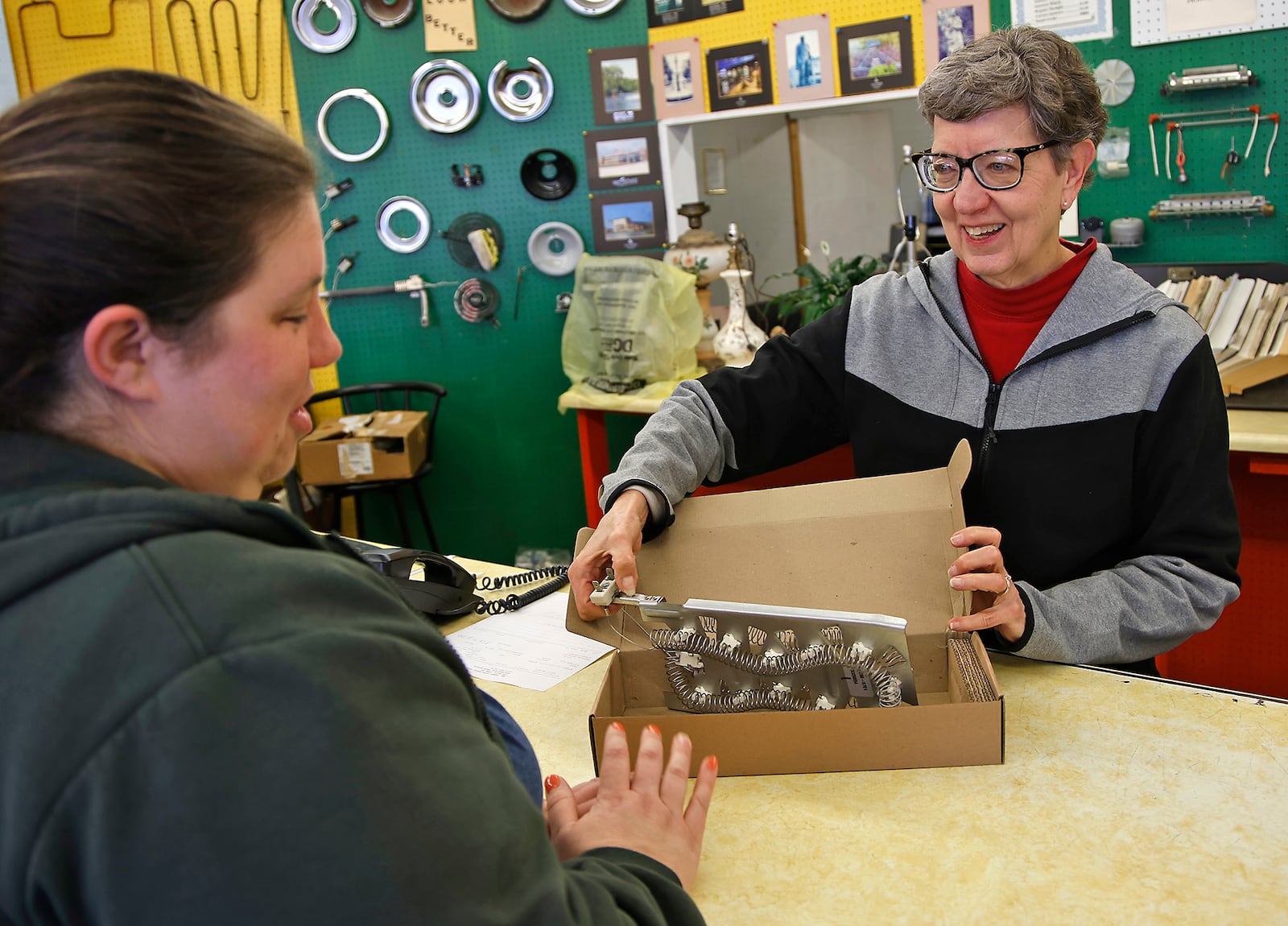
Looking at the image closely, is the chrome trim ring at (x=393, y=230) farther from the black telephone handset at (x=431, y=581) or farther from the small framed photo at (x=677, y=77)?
the black telephone handset at (x=431, y=581)

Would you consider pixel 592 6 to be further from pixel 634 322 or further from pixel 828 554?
pixel 828 554

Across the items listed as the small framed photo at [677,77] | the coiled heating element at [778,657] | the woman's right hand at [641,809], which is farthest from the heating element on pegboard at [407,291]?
the woman's right hand at [641,809]

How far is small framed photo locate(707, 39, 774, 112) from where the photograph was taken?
360 centimetres

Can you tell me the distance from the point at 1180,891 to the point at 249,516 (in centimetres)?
80

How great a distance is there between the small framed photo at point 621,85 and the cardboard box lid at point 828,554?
2.79 metres

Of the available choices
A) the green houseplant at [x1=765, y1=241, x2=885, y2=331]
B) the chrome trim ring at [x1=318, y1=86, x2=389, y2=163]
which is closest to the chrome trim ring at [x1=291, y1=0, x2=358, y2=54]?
the chrome trim ring at [x1=318, y1=86, x2=389, y2=163]

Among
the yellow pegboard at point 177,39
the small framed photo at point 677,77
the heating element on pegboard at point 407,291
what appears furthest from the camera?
the heating element on pegboard at point 407,291

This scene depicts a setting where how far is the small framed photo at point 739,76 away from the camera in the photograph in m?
3.60

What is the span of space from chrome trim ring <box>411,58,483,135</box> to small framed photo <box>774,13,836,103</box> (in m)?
1.15

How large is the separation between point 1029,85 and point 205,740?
1.41m

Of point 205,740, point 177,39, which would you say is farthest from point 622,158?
point 205,740

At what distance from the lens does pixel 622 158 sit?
12.8 feet

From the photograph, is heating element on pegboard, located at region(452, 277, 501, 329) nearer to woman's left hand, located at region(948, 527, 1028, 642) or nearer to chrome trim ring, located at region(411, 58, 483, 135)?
chrome trim ring, located at region(411, 58, 483, 135)

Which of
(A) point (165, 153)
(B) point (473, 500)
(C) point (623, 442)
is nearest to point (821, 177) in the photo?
(C) point (623, 442)
